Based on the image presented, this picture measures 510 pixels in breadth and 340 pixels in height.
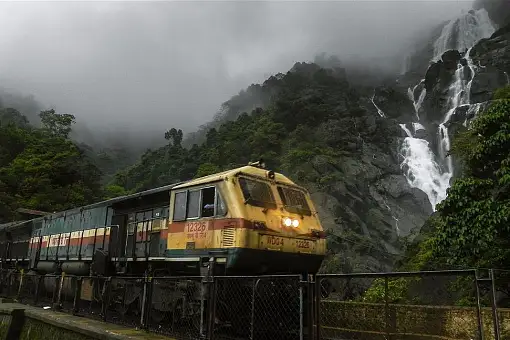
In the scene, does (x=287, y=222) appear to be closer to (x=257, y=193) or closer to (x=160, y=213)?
(x=257, y=193)

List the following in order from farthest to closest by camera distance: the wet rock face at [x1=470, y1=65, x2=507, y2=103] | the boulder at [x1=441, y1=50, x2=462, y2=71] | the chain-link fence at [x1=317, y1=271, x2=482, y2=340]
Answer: the boulder at [x1=441, y1=50, x2=462, y2=71] < the wet rock face at [x1=470, y1=65, x2=507, y2=103] < the chain-link fence at [x1=317, y1=271, x2=482, y2=340]

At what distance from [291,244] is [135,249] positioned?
16.4ft

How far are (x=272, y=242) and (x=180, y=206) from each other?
98.4 inches

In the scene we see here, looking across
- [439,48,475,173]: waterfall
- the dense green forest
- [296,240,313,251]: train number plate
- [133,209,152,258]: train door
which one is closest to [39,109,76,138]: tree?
the dense green forest

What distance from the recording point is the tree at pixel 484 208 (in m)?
9.64

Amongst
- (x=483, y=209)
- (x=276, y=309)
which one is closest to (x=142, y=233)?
(x=276, y=309)

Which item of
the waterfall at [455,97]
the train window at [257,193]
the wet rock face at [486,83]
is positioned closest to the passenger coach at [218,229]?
the train window at [257,193]

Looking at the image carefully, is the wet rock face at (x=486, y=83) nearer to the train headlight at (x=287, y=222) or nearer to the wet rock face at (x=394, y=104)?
the wet rock face at (x=394, y=104)

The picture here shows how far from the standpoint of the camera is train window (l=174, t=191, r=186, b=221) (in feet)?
31.2

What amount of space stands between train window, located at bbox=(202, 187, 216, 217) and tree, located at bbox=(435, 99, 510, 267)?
20.0ft

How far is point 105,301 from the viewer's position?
774cm

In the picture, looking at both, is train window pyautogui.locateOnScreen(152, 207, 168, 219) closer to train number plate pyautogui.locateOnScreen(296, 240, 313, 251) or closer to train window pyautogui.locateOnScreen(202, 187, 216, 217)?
train window pyautogui.locateOnScreen(202, 187, 216, 217)

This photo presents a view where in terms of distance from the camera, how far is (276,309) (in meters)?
5.28

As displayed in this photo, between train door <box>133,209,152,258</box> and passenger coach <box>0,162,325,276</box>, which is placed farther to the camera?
train door <box>133,209,152,258</box>
